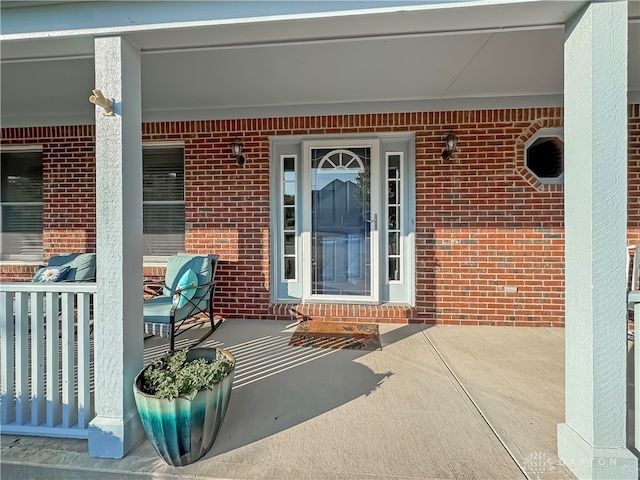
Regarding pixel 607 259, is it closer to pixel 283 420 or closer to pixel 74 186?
pixel 283 420

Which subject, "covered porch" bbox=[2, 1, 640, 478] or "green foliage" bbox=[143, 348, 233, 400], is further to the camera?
"green foliage" bbox=[143, 348, 233, 400]

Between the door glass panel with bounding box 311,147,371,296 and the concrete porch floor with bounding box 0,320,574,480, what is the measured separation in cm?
109

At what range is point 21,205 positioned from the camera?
14.8 ft

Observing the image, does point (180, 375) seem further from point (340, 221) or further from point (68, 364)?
point (340, 221)

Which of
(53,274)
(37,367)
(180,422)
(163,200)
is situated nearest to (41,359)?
(37,367)

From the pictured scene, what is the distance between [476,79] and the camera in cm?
313

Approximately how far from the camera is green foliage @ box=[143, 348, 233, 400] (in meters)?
1.65

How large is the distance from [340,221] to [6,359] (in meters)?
3.14

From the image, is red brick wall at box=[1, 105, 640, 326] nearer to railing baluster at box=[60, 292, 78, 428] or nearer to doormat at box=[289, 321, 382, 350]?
doormat at box=[289, 321, 382, 350]

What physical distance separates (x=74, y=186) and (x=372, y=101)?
399 centimetres

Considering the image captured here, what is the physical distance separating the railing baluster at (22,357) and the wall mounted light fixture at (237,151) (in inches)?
99.9

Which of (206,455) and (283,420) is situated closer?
(206,455)

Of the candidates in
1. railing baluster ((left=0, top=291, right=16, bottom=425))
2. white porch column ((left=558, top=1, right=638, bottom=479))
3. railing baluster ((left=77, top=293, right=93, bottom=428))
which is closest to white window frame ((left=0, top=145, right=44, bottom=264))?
railing baluster ((left=0, top=291, right=16, bottom=425))

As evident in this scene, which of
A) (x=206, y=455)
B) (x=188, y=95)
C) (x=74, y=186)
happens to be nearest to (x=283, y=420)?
(x=206, y=455)
